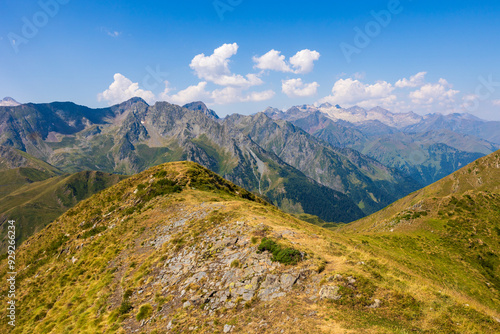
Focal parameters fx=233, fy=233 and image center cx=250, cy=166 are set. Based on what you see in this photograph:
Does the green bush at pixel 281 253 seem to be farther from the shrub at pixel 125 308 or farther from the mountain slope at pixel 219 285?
the shrub at pixel 125 308

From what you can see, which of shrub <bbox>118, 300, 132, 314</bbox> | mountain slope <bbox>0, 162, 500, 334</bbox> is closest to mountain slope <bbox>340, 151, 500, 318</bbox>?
mountain slope <bbox>0, 162, 500, 334</bbox>

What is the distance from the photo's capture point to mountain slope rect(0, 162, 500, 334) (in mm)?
16422

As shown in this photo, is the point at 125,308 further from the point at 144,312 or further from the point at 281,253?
the point at 281,253

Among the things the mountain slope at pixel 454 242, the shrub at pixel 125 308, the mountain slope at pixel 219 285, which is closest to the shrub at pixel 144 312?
the mountain slope at pixel 219 285

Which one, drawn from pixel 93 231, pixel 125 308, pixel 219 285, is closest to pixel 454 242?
pixel 219 285

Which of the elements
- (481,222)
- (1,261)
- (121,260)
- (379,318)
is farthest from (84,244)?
(481,222)

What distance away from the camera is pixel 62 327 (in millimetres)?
25250

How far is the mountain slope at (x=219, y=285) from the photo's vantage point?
16422 millimetres

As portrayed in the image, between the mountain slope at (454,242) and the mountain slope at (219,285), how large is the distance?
2398 centimetres

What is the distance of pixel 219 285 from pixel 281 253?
6687 mm

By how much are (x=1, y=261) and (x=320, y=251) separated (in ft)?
248

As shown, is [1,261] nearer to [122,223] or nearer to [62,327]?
[122,223]

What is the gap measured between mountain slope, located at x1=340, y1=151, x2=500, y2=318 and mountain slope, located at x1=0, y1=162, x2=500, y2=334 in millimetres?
23981

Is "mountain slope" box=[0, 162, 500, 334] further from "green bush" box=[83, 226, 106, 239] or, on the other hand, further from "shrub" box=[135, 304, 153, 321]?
"green bush" box=[83, 226, 106, 239]
